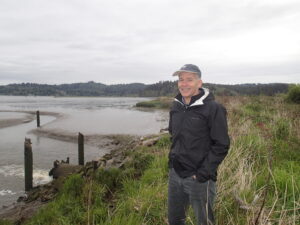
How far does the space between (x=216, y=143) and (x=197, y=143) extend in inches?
8.9

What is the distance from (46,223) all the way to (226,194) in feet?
11.9

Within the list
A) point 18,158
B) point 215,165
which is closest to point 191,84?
point 215,165

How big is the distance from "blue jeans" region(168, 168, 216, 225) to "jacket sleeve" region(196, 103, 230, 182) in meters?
0.14

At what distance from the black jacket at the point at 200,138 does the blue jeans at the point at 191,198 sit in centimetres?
10

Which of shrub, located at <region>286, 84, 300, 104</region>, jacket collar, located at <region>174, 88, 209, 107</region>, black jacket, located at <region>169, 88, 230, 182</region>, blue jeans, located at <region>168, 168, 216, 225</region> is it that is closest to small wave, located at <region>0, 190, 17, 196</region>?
blue jeans, located at <region>168, 168, 216, 225</region>

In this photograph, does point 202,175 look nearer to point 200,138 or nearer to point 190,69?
point 200,138

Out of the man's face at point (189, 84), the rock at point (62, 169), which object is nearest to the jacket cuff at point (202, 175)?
the man's face at point (189, 84)

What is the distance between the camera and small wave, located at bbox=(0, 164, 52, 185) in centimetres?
1217

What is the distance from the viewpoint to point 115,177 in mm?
Result: 7316

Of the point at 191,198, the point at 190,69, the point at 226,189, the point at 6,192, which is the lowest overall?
the point at 6,192

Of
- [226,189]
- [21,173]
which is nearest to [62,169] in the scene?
[21,173]

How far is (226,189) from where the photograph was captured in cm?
442

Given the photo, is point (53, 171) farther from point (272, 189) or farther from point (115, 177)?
point (272, 189)

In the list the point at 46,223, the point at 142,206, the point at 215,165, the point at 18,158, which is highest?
the point at 215,165
